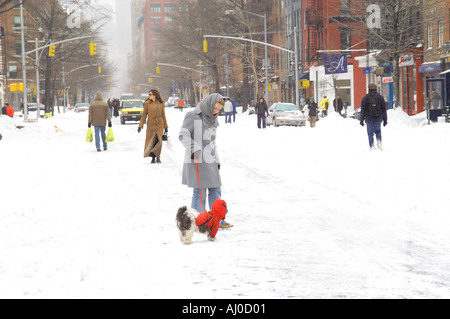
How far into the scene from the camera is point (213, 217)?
314 inches

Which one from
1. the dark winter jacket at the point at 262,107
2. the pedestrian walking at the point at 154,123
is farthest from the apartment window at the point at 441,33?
the pedestrian walking at the point at 154,123

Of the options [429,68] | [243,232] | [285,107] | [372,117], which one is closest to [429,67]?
[429,68]

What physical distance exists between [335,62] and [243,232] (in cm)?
4163

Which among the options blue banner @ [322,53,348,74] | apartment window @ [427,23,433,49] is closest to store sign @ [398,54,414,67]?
apartment window @ [427,23,433,49]

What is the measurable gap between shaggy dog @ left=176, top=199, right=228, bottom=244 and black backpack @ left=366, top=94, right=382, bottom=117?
40.0ft

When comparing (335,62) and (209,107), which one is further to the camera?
(335,62)

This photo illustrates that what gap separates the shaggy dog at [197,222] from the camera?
305 inches

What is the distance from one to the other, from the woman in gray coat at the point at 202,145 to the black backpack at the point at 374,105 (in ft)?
37.5

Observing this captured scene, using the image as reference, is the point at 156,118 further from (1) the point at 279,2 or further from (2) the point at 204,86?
(2) the point at 204,86

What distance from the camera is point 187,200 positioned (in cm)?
1150

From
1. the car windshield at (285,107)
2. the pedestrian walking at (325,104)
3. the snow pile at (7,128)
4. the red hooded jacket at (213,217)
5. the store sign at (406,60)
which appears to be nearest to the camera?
the red hooded jacket at (213,217)

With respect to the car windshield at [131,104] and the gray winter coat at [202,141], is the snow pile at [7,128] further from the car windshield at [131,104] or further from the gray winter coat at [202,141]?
the gray winter coat at [202,141]

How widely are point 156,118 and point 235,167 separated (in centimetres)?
232

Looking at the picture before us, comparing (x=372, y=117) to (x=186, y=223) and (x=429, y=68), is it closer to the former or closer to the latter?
(x=186, y=223)
